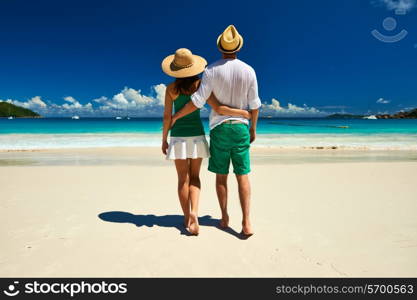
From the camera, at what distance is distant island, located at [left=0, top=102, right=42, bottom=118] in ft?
336

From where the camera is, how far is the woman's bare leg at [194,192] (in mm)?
2928

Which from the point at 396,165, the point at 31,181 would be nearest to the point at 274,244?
the point at 31,181

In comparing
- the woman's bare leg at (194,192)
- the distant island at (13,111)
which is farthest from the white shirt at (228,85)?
the distant island at (13,111)

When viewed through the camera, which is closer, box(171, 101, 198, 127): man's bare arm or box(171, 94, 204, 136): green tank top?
box(171, 101, 198, 127): man's bare arm

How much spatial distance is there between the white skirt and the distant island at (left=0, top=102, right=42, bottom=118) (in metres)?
120

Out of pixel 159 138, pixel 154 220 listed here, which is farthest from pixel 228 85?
pixel 159 138

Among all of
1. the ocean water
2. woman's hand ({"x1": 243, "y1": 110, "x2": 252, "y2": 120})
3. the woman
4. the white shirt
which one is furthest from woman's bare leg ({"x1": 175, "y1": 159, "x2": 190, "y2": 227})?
the ocean water

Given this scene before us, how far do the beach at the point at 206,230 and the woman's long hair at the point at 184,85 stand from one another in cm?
140

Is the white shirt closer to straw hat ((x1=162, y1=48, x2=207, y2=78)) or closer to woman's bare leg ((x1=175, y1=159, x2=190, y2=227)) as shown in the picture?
straw hat ((x1=162, y1=48, x2=207, y2=78))

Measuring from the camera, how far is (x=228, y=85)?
268cm

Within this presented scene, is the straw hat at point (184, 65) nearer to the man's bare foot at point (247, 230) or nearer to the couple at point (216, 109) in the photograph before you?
the couple at point (216, 109)

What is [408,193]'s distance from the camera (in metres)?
4.50

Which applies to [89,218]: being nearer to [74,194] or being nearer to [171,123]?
[74,194]

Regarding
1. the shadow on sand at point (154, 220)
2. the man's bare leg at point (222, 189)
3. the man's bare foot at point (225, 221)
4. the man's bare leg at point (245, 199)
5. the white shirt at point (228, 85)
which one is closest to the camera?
the white shirt at point (228, 85)
